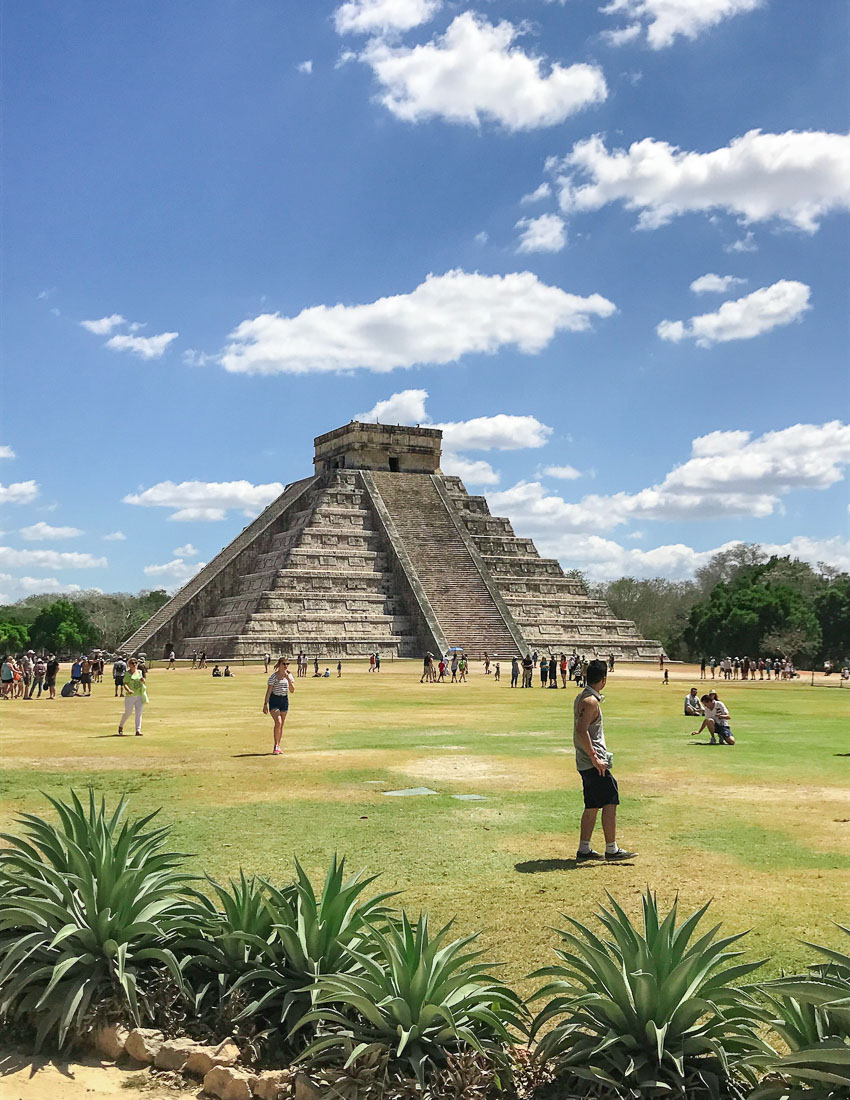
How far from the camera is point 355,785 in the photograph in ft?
34.1

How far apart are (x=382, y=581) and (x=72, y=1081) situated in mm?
45591

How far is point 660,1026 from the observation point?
368 cm

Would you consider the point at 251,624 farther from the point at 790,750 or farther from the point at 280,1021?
the point at 280,1021

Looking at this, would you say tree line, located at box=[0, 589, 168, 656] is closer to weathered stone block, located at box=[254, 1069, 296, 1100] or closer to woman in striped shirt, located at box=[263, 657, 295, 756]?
woman in striped shirt, located at box=[263, 657, 295, 756]

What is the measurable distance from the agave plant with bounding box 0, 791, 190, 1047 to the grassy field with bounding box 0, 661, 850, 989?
173 cm

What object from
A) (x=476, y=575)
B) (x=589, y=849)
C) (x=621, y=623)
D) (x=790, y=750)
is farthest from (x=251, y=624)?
(x=589, y=849)

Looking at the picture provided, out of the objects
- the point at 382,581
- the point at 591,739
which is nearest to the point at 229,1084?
the point at 591,739

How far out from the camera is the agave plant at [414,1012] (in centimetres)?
382

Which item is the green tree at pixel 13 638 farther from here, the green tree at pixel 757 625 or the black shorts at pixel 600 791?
the black shorts at pixel 600 791

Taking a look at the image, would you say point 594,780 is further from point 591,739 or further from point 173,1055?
point 173,1055

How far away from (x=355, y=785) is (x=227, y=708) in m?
11.8

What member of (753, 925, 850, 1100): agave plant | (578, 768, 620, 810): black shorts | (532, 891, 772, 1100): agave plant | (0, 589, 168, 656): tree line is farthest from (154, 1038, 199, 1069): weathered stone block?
(0, 589, 168, 656): tree line

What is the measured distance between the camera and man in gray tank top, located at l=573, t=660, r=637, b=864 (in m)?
7.19

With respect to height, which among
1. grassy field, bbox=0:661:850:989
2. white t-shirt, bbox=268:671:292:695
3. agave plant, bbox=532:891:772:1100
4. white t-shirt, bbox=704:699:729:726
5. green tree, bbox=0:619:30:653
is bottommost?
green tree, bbox=0:619:30:653
